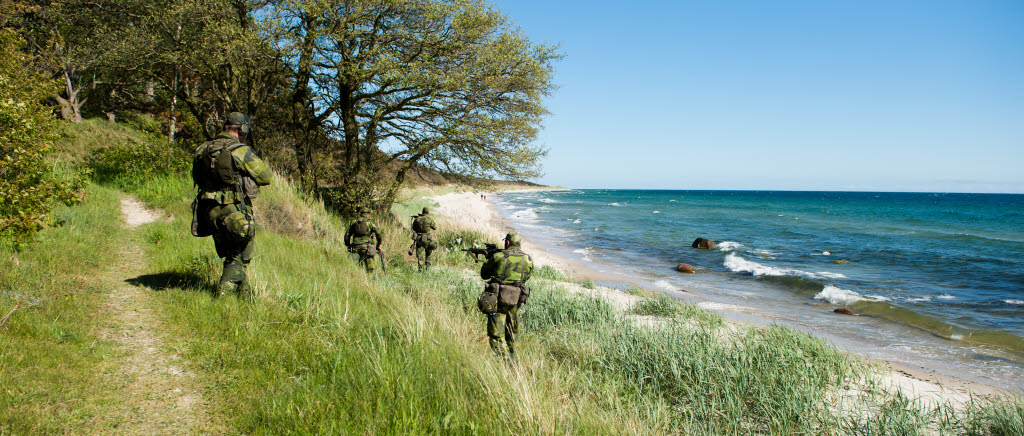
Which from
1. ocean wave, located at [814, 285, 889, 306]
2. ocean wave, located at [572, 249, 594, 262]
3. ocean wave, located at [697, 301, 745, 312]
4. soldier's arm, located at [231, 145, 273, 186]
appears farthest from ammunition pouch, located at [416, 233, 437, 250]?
ocean wave, located at [814, 285, 889, 306]

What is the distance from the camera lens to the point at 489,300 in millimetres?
6512

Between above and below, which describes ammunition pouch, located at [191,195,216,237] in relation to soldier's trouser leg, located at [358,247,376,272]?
above

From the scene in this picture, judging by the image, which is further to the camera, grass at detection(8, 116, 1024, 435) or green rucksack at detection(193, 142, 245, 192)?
green rucksack at detection(193, 142, 245, 192)

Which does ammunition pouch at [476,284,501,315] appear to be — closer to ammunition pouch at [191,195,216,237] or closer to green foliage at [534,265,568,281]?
ammunition pouch at [191,195,216,237]

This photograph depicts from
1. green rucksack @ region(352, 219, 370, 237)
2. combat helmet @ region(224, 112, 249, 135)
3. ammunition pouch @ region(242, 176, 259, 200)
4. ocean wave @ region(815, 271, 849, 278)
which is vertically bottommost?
ocean wave @ region(815, 271, 849, 278)

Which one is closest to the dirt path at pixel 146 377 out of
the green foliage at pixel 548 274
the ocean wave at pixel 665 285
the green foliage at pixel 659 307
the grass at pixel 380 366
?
the grass at pixel 380 366

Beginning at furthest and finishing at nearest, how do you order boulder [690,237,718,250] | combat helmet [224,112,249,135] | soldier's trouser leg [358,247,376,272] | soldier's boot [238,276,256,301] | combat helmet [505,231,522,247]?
boulder [690,237,718,250] → soldier's trouser leg [358,247,376,272] → combat helmet [505,231,522,247] → combat helmet [224,112,249,135] → soldier's boot [238,276,256,301]

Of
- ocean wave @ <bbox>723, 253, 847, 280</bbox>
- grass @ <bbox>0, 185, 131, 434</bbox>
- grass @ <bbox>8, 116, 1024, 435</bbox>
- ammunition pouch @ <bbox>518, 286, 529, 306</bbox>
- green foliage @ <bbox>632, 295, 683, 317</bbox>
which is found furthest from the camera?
ocean wave @ <bbox>723, 253, 847, 280</bbox>

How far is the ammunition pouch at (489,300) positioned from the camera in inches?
255

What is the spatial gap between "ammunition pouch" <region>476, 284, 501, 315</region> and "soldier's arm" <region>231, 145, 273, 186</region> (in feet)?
9.87

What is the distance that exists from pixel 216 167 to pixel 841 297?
53.1 feet

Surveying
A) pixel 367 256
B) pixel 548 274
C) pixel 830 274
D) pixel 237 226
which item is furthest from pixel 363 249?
pixel 830 274

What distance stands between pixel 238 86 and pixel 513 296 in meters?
15.6

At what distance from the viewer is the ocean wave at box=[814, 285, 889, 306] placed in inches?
548
